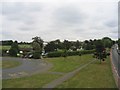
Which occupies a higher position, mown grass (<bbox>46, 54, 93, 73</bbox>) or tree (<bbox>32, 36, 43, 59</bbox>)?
tree (<bbox>32, 36, 43, 59</bbox>)

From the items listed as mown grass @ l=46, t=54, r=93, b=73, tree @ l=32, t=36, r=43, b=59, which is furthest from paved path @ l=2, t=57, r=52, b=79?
tree @ l=32, t=36, r=43, b=59

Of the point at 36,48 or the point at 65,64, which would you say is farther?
the point at 36,48

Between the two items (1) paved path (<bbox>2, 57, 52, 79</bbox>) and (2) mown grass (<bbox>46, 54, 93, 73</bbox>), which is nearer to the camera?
(1) paved path (<bbox>2, 57, 52, 79</bbox>)

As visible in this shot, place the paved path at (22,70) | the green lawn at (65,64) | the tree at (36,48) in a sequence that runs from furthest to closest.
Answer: the tree at (36,48) → the green lawn at (65,64) → the paved path at (22,70)

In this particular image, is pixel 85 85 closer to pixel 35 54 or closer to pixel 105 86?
pixel 105 86

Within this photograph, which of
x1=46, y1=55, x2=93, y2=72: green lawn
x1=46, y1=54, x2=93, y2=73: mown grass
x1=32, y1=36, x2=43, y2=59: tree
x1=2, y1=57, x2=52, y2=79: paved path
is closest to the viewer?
x1=2, y1=57, x2=52, y2=79: paved path

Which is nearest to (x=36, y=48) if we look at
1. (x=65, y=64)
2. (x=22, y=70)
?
(x=65, y=64)

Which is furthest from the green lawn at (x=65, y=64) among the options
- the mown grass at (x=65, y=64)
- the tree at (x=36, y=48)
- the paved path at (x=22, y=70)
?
the tree at (x=36, y=48)

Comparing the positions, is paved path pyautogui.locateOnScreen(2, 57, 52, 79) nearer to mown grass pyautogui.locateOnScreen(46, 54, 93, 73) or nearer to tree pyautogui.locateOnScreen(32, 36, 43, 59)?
mown grass pyautogui.locateOnScreen(46, 54, 93, 73)

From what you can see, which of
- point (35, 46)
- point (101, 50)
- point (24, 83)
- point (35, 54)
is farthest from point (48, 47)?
point (24, 83)

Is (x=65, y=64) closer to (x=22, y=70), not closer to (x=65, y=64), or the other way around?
(x=65, y=64)

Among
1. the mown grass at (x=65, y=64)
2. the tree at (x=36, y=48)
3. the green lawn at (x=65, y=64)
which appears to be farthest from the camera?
the tree at (x=36, y=48)

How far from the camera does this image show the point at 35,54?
58.9m

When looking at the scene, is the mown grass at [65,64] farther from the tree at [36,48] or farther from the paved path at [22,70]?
the tree at [36,48]
